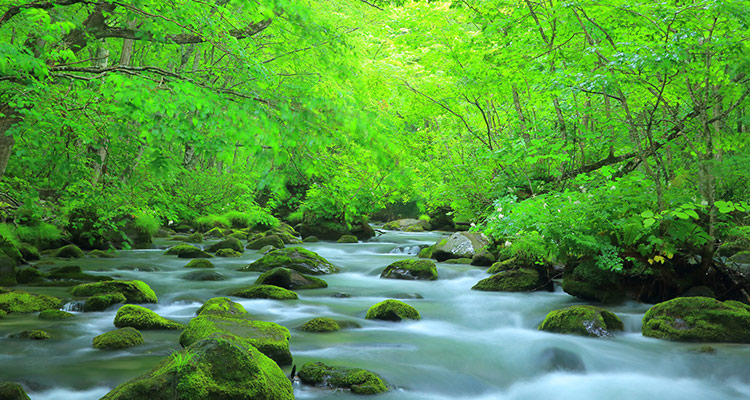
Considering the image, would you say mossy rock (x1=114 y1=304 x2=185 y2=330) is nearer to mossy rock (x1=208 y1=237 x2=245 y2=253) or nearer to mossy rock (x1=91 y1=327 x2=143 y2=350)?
mossy rock (x1=91 y1=327 x2=143 y2=350)

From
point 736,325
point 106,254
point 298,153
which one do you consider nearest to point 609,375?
point 736,325

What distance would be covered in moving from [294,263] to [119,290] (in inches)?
191

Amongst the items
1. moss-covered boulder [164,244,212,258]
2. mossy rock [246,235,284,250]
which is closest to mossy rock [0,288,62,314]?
moss-covered boulder [164,244,212,258]

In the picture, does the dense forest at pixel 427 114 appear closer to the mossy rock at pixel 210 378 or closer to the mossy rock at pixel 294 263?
the mossy rock at pixel 210 378

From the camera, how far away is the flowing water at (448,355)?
5.46 m

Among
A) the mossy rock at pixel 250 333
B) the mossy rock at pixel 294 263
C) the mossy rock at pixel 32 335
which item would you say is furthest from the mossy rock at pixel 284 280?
the mossy rock at pixel 32 335

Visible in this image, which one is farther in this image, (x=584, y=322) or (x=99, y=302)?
(x=99, y=302)

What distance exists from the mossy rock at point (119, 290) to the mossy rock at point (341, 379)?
4.83 m

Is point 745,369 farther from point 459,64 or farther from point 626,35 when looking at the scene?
point 459,64

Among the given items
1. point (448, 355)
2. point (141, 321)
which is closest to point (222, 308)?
point (141, 321)

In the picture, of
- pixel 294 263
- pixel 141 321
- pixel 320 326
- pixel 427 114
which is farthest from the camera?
pixel 294 263

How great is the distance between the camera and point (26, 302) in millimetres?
7703

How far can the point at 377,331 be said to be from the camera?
761 centimetres

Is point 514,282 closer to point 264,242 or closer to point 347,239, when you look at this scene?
point 264,242
